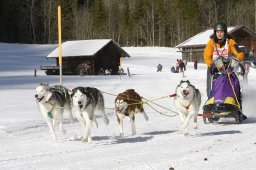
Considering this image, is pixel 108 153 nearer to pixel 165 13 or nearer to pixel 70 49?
pixel 70 49

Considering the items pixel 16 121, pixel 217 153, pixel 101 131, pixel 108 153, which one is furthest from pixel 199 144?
pixel 16 121

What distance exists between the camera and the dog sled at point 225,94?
9.06m

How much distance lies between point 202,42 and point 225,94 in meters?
43.6

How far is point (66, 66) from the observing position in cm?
4384

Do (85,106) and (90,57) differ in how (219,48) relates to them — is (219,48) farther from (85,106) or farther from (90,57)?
(90,57)

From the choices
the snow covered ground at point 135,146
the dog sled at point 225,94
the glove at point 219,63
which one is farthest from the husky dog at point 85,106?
the glove at point 219,63

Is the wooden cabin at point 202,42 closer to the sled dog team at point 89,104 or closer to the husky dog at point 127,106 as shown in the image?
the husky dog at point 127,106

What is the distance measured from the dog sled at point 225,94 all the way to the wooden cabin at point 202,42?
141 ft

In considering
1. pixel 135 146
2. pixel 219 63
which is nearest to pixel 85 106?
pixel 135 146

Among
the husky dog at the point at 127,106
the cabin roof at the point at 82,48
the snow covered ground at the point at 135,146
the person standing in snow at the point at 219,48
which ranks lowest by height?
the snow covered ground at the point at 135,146

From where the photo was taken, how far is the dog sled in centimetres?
906

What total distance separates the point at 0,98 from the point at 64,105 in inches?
366

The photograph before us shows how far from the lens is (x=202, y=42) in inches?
2051

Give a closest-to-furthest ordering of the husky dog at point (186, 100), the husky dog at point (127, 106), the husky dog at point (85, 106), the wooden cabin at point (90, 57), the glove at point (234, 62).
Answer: the husky dog at point (85, 106) < the husky dog at point (186, 100) < the husky dog at point (127, 106) < the glove at point (234, 62) < the wooden cabin at point (90, 57)
